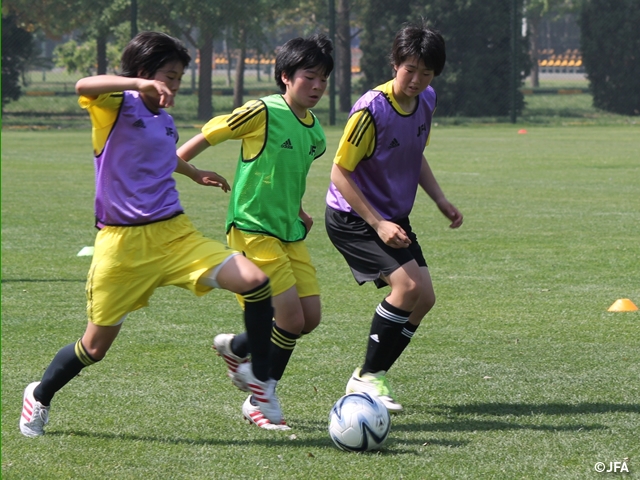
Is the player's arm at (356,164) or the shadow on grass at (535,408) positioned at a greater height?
the player's arm at (356,164)

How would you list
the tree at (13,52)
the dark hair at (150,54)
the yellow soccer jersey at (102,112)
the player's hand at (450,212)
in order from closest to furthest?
the yellow soccer jersey at (102,112)
the dark hair at (150,54)
the player's hand at (450,212)
the tree at (13,52)

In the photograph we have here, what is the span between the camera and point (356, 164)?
4.92m

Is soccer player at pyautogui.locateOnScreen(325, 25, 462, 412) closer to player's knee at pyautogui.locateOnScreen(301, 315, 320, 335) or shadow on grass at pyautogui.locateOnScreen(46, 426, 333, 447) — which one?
player's knee at pyautogui.locateOnScreen(301, 315, 320, 335)

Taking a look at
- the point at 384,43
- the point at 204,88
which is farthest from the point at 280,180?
the point at 384,43

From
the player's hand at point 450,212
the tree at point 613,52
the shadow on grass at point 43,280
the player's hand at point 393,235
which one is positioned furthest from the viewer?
the tree at point 613,52

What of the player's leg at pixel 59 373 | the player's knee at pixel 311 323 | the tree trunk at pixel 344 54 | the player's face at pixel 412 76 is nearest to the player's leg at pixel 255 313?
the player's knee at pixel 311 323

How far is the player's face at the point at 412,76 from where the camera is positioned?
483 centimetres

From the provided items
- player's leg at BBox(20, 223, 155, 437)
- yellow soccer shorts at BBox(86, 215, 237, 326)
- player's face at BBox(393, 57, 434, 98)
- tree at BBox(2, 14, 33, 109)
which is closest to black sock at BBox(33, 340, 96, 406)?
player's leg at BBox(20, 223, 155, 437)

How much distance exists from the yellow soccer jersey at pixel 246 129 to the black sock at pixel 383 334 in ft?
3.16

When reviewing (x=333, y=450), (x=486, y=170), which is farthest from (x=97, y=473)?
(x=486, y=170)

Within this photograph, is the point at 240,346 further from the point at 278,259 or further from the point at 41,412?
the point at 41,412

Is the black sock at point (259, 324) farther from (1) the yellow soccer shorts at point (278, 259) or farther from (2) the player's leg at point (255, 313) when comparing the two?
(1) the yellow soccer shorts at point (278, 259)

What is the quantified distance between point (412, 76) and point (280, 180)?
0.78 m

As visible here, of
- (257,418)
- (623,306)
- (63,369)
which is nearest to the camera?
(63,369)
